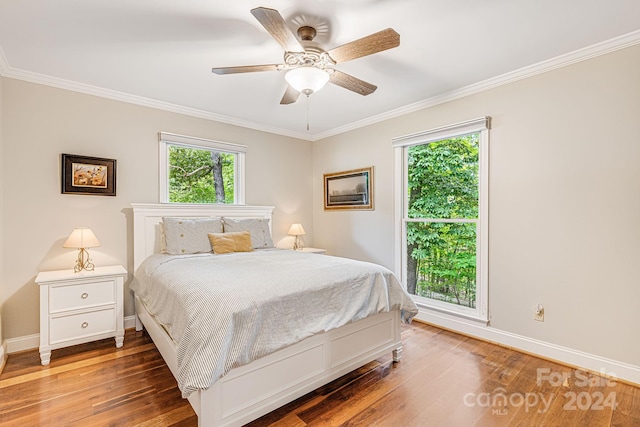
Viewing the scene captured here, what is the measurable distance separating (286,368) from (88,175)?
8.80 ft

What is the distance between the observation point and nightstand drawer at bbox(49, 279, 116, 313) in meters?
2.48

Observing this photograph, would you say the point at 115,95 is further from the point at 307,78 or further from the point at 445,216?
the point at 445,216

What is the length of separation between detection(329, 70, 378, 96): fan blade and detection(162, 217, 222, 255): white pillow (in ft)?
6.66

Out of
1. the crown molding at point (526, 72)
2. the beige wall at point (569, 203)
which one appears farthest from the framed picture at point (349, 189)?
the beige wall at point (569, 203)

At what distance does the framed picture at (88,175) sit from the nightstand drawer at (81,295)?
930mm

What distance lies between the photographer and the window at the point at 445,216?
3.01 metres

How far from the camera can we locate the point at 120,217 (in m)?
3.16

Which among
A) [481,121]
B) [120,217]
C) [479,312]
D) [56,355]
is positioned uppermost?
[481,121]

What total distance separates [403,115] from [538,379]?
2.83 meters

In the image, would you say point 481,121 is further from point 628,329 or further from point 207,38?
point 207,38

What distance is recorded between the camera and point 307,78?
78.8 inches

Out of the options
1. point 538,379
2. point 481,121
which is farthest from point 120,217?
point 538,379

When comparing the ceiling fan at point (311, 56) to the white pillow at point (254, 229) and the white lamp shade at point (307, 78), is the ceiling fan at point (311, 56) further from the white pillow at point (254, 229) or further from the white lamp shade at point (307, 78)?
the white pillow at point (254, 229)

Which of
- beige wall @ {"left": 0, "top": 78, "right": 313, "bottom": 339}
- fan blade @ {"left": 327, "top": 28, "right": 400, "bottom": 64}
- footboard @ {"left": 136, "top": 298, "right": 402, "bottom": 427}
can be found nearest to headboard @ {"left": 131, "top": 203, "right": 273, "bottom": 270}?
beige wall @ {"left": 0, "top": 78, "right": 313, "bottom": 339}
